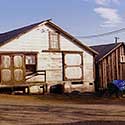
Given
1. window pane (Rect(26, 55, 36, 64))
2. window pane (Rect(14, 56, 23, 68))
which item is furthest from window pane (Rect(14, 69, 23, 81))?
window pane (Rect(26, 55, 36, 64))

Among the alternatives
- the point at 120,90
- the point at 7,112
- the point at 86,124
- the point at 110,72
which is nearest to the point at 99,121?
the point at 86,124

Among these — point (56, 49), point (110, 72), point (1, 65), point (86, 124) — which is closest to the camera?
point (86, 124)

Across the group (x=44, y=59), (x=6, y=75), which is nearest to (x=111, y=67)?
(x=44, y=59)

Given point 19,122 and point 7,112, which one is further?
point 7,112

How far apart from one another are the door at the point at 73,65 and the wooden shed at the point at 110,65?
3.27m

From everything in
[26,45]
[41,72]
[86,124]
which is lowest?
[86,124]

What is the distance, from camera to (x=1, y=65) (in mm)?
32844

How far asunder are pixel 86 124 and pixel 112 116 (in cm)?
294

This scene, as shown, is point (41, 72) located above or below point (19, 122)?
above

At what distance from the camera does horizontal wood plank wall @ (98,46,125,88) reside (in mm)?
40031

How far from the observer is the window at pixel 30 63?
112ft

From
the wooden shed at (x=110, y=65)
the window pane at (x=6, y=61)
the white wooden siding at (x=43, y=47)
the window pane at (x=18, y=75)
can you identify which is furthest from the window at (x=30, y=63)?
the wooden shed at (x=110, y=65)

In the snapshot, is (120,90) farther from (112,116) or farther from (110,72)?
(112,116)

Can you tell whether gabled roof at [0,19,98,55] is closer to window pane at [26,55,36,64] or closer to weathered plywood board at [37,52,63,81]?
weathered plywood board at [37,52,63,81]
